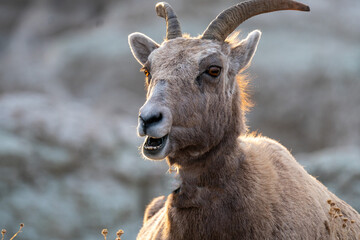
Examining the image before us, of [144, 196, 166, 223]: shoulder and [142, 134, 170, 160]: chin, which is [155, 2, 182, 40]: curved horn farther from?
[144, 196, 166, 223]: shoulder

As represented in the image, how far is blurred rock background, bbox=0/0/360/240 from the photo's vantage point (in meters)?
13.4

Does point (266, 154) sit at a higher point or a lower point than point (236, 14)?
lower

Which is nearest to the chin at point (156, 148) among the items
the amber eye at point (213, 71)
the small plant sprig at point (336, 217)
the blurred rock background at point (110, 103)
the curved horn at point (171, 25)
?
the amber eye at point (213, 71)

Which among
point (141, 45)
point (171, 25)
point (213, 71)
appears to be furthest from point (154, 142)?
point (141, 45)

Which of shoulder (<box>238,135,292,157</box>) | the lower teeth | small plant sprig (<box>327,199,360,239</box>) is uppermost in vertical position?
shoulder (<box>238,135,292,157</box>)

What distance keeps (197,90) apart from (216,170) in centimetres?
77

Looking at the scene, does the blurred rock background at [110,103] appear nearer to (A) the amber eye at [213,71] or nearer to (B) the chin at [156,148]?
(A) the amber eye at [213,71]

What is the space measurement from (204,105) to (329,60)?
17.3 m

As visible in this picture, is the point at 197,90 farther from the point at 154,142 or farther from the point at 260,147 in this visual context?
the point at 260,147

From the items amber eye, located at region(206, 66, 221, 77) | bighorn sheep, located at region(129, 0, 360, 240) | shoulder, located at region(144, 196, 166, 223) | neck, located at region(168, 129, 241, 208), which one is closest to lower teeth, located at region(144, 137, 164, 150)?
bighorn sheep, located at region(129, 0, 360, 240)

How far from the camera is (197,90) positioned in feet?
16.2

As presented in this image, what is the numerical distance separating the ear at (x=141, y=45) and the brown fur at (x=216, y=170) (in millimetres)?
732

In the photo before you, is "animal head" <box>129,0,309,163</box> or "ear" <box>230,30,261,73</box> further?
"ear" <box>230,30,261,73</box>

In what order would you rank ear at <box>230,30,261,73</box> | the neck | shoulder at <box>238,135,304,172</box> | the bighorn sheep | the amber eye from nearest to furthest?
the bighorn sheep → the neck → the amber eye → shoulder at <box>238,135,304,172</box> → ear at <box>230,30,261,73</box>
